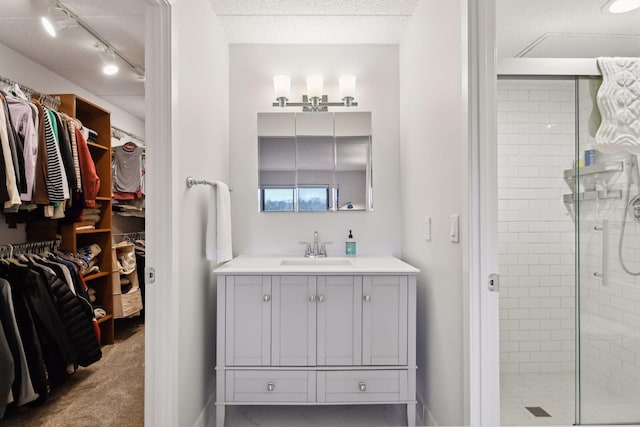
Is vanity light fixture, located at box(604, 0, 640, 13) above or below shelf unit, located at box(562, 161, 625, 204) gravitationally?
above

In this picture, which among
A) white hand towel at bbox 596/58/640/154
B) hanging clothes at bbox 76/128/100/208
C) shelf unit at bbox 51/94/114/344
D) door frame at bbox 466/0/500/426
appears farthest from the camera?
shelf unit at bbox 51/94/114/344

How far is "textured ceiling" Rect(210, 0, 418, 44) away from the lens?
2.03 m

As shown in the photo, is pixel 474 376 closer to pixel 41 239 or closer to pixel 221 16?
pixel 221 16

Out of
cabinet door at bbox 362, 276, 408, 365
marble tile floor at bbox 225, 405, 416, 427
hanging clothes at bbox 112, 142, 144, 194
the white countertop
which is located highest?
hanging clothes at bbox 112, 142, 144, 194

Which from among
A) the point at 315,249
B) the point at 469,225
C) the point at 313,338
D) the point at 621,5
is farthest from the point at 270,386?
the point at 621,5

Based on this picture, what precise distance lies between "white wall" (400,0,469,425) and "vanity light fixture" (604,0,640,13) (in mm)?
870

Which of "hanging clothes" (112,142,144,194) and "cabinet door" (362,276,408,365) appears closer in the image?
"cabinet door" (362,276,408,365)

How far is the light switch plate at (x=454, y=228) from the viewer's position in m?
1.46

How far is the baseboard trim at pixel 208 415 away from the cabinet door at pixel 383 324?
86cm

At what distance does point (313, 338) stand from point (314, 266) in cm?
39

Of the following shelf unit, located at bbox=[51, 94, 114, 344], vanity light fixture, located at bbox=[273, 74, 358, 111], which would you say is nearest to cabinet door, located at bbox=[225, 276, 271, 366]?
vanity light fixture, located at bbox=[273, 74, 358, 111]

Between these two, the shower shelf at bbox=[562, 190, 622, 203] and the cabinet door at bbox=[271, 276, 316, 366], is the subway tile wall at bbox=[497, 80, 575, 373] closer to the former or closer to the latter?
the shower shelf at bbox=[562, 190, 622, 203]

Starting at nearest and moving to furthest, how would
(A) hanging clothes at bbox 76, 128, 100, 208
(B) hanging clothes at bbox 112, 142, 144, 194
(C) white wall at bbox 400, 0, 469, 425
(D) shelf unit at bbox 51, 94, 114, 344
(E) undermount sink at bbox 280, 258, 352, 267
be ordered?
(C) white wall at bbox 400, 0, 469, 425, (E) undermount sink at bbox 280, 258, 352, 267, (A) hanging clothes at bbox 76, 128, 100, 208, (D) shelf unit at bbox 51, 94, 114, 344, (B) hanging clothes at bbox 112, 142, 144, 194

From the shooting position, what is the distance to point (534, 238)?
2.38 metres
